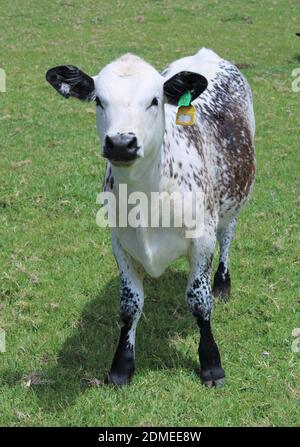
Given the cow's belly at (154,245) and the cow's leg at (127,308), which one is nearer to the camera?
the cow's belly at (154,245)

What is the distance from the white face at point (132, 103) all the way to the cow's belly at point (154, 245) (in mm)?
644

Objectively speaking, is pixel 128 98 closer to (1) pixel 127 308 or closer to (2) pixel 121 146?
(2) pixel 121 146

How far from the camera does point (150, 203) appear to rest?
4.53 metres

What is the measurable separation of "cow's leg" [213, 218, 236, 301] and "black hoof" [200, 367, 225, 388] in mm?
1314

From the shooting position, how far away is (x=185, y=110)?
4434 millimetres

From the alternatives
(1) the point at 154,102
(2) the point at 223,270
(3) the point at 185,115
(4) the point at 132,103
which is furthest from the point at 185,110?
(2) the point at 223,270

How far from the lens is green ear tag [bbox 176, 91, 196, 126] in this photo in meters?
4.38

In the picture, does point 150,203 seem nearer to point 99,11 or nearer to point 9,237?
point 9,237

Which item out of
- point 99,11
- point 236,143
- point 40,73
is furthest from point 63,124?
point 99,11

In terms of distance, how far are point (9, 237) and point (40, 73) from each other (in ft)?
28.4

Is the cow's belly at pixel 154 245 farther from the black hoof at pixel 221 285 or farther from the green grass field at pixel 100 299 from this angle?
the black hoof at pixel 221 285

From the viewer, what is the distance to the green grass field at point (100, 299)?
4773 mm

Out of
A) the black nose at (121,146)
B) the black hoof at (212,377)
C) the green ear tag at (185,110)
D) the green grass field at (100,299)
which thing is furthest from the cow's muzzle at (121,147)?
the black hoof at (212,377)

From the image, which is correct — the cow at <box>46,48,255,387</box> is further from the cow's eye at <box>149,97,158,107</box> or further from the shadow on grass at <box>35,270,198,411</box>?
the shadow on grass at <box>35,270,198,411</box>
